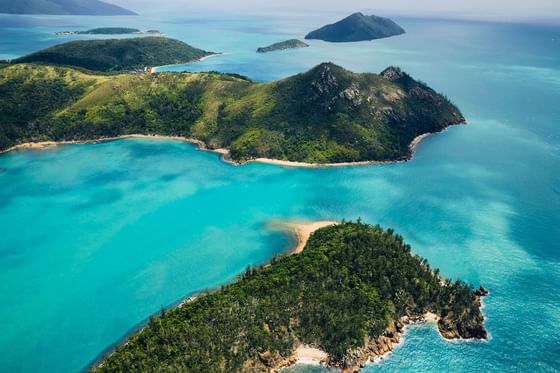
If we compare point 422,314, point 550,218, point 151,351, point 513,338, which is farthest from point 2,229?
point 550,218

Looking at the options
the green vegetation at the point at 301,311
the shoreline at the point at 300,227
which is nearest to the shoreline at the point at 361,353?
the green vegetation at the point at 301,311

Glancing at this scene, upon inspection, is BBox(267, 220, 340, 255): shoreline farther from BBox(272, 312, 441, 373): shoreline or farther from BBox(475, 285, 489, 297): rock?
BBox(475, 285, 489, 297): rock

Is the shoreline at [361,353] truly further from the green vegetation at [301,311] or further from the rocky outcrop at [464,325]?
the rocky outcrop at [464,325]

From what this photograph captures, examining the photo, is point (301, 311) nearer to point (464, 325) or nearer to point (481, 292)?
point (464, 325)

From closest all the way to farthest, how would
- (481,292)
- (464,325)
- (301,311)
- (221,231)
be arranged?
(301,311) < (464,325) < (481,292) < (221,231)

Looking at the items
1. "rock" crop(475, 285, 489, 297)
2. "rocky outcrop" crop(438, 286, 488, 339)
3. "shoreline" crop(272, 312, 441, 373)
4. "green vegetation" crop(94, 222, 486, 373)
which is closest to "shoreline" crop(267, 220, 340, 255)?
"green vegetation" crop(94, 222, 486, 373)

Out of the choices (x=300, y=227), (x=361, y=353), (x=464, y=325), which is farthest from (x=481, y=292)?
(x=300, y=227)

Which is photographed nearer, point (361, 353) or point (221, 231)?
point (361, 353)
